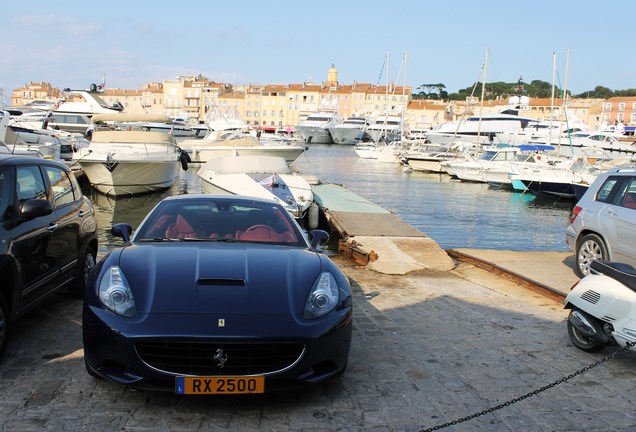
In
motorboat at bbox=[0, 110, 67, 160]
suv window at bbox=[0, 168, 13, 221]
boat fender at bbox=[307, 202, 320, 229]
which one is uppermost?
suv window at bbox=[0, 168, 13, 221]

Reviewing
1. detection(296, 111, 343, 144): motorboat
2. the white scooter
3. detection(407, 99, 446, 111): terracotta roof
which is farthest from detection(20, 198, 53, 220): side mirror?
detection(407, 99, 446, 111): terracotta roof

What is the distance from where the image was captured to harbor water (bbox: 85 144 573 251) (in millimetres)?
18422

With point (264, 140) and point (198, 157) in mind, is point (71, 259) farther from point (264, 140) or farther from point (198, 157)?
point (264, 140)

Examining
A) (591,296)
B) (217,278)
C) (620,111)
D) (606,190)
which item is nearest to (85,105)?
(606,190)

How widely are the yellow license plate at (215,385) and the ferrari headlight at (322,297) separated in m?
0.63

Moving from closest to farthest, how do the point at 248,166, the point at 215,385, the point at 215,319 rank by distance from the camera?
the point at 215,385, the point at 215,319, the point at 248,166

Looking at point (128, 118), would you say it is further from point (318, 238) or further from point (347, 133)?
point (347, 133)

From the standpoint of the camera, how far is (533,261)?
35.8 feet

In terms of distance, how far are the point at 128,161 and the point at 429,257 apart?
1541cm

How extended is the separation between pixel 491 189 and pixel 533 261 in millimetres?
25706

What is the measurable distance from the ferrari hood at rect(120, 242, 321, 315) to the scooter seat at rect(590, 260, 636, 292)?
2.68 m

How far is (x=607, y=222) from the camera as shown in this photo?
8.77m

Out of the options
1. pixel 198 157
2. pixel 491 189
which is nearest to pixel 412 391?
pixel 491 189

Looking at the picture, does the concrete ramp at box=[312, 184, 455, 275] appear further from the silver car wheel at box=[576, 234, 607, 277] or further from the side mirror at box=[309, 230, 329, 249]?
the side mirror at box=[309, 230, 329, 249]
